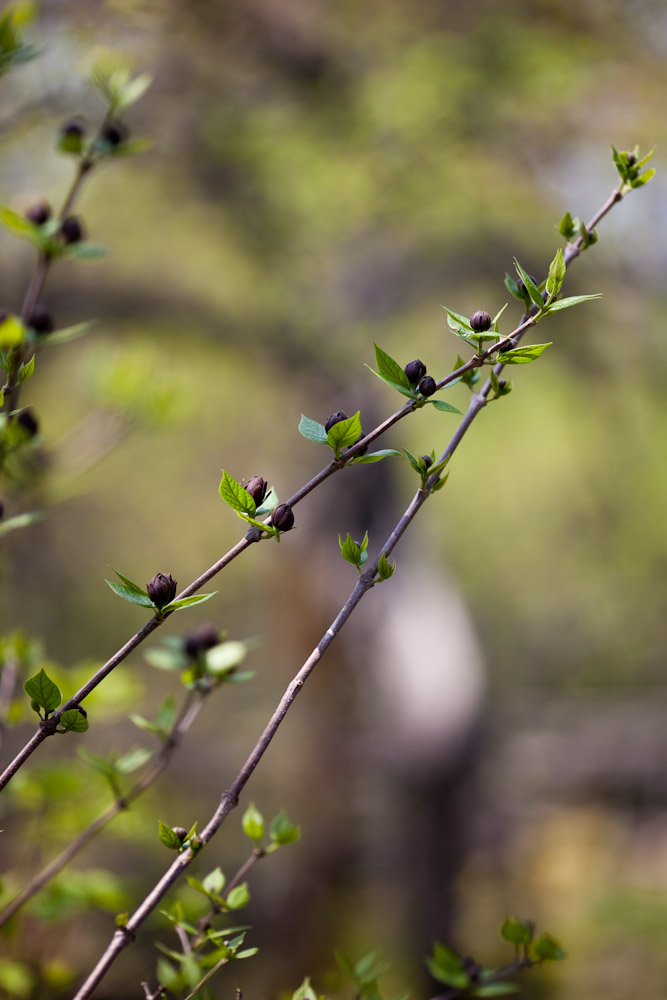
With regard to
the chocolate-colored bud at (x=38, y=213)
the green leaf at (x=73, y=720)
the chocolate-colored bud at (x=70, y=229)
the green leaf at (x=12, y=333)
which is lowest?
the green leaf at (x=73, y=720)

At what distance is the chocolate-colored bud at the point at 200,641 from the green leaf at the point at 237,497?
20 cm

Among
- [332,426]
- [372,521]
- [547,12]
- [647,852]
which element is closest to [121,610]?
[372,521]

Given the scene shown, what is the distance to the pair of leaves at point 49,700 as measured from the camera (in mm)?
557

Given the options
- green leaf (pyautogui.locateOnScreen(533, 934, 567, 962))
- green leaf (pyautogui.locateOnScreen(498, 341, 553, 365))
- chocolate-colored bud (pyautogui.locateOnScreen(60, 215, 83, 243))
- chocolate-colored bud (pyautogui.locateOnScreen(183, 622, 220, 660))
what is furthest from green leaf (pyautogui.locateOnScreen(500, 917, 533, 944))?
chocolate-colored bud (pyautogui.locateOnScreen(60, 215, 83, 243))

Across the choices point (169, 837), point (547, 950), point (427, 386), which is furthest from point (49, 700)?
point (547, 950)

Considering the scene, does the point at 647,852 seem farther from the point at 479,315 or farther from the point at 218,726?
the point at 479,315

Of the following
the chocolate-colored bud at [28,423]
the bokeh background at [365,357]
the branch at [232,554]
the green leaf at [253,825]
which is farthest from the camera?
the bokeh background at [365,357]

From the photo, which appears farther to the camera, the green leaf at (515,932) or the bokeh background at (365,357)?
the bokeh background at (365,357)

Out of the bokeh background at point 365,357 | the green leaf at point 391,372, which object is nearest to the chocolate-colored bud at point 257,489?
the green leaf at point 391,372

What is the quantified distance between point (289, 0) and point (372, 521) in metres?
1.99

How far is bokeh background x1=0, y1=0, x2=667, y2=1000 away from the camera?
9.78ft

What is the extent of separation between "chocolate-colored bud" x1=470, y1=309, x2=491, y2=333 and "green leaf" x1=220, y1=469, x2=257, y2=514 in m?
0.19

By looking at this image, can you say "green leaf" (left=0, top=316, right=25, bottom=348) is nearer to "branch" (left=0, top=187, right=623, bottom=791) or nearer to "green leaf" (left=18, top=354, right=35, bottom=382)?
"green leaf" (left=18, top=354, right=35, bottom=382)

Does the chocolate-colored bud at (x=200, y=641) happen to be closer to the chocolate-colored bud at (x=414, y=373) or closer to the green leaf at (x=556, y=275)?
the chocolate-colored bud at (x=414, y=373)
